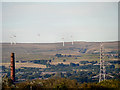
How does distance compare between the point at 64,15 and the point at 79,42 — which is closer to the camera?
the point at 64,15

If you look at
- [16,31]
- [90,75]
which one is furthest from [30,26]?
[90,75]

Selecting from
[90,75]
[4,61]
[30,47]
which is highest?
[30,47]

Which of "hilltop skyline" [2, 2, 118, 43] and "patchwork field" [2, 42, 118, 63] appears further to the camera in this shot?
"patchwork field" [2, 42, 118, 63]

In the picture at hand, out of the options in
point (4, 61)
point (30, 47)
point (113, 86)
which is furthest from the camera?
point (30, 47)

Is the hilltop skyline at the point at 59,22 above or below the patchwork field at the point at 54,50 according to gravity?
above

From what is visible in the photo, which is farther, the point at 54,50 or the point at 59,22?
the point at 54,50

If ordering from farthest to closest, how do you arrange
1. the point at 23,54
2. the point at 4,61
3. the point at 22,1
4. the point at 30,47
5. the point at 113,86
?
the point at 23,54, the point at 30,47, the point at 4,61, the point at 22,1, the point at 113,86

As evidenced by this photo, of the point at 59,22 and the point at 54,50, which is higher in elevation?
the point at 59,22

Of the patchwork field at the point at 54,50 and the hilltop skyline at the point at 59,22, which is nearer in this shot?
the hilltop skyline at the point at 59,22

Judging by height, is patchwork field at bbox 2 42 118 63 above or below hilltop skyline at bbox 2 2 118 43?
below

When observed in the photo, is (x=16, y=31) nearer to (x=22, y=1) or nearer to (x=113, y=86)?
(x=22, y=1)

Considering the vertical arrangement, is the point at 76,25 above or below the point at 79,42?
above
